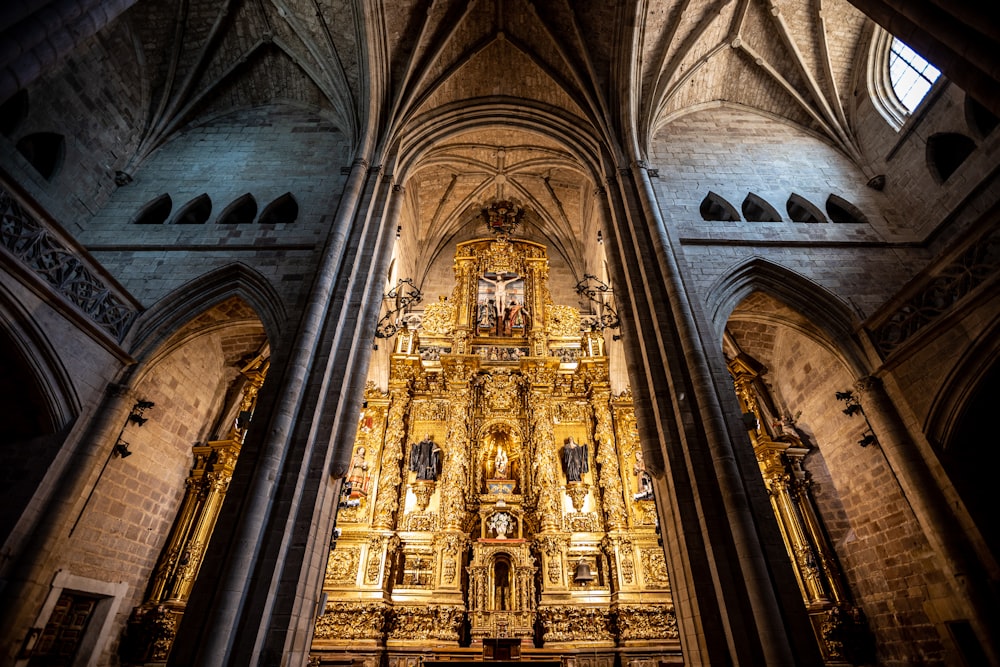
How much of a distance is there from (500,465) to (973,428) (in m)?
10.3

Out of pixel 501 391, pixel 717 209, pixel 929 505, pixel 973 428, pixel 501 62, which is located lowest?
pixel 929 505

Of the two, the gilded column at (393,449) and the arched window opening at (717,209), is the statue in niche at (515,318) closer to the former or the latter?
the gilded column at (393,449)

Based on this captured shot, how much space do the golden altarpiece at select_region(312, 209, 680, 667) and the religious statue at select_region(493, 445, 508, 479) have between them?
0.04 m

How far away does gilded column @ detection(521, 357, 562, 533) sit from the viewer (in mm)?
13047

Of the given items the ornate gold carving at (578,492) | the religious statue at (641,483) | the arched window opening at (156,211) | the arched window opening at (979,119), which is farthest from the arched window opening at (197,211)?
the arched window opening at (979,119)

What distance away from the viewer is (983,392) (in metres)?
6.75

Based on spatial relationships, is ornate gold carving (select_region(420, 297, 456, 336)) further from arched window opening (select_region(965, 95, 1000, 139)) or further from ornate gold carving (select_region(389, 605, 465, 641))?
arched window opening (select_region(965, 95, 1000, 139))

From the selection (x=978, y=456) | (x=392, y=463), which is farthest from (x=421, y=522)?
(x=978, y=456)

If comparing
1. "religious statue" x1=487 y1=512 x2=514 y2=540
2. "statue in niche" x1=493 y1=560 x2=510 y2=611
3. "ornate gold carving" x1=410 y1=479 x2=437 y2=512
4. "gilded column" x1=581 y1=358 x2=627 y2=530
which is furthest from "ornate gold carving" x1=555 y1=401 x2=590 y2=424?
"statue in niche" x1=493 y1=560 x2=510 y2=611

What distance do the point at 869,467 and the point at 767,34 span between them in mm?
10670

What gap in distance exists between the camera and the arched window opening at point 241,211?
10.6m

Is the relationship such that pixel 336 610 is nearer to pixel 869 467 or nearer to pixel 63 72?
pixel 869 467

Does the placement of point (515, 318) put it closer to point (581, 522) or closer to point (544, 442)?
point (544, 442)

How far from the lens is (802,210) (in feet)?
37.4
